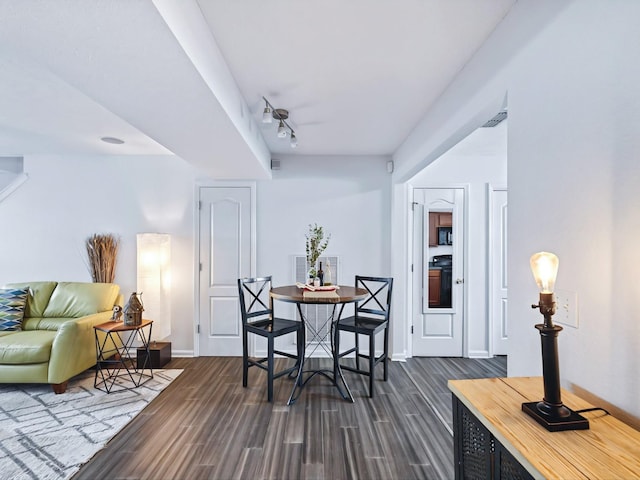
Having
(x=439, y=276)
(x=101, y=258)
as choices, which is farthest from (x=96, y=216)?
(x=439, y=276)

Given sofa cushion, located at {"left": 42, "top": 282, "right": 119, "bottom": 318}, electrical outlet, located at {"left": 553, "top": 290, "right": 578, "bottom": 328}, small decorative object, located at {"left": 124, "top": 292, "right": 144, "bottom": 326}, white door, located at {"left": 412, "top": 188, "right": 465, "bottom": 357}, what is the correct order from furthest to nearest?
white door, located at {"left": 412, "top": 188, "right": 465, "bottom": 357}
sofa cushion, located at {"left": 42, "top": 282, "right": 119, "bottom": 318}
small decorative object, located at {"left": 124, "top": 292, "right": 144, "bottom": 326}
electrical outlet, located at {"left": 553, "top": 290, "right": 578, "bottom": 328}

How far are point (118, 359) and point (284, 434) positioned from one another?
8.43 ft

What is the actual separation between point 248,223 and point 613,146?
142 inches

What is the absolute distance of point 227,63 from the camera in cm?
202

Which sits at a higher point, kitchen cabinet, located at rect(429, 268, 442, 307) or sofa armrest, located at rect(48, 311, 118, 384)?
kitchen cabinet, located at rect(429, 268, 442, 307)

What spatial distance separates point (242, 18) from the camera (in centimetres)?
162

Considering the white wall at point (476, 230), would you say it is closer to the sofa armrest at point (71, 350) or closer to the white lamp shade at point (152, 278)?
the white lamp shade at point (152, 278)

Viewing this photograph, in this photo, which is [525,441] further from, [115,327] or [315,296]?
[115,327]

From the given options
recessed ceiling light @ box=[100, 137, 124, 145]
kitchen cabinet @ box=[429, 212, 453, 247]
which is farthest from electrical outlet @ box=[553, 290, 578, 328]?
recessed ceiling light @ box=[100, 137, 124, 145]

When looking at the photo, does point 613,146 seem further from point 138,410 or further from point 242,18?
point 138,410

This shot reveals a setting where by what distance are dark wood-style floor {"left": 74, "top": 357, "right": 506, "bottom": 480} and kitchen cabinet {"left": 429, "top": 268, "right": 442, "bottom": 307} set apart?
0.93m

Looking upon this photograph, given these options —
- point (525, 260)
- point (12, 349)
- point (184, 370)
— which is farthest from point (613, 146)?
point (12, 349)

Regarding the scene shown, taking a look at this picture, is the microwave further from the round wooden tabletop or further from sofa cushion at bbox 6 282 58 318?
sofa cushion at bbox 6 282 58 318

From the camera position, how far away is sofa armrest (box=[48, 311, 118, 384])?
9.86 ft
